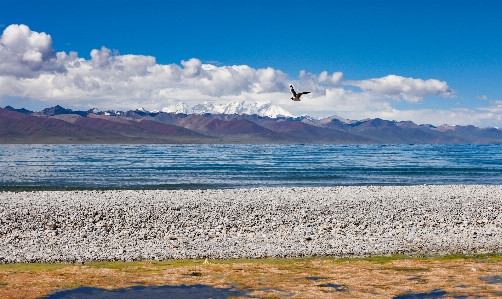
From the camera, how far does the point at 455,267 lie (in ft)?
56.3

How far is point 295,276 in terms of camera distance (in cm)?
1608

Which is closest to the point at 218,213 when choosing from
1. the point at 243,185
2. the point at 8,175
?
the point at 243,185

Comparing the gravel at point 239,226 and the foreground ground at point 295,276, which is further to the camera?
the gravel at point 239,226

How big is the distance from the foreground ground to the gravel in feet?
4.10

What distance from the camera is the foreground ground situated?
14.3 m

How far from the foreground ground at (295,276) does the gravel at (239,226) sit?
4.10 ft

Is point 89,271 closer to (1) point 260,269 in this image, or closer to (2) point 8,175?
(1) point 260,269

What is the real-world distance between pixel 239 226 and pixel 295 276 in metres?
8.45

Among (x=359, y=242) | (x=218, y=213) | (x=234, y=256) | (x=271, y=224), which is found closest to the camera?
(x=234, y=256)

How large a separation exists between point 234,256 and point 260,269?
7.68ft

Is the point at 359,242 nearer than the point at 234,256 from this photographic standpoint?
No

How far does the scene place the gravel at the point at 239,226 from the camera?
65.3 feet

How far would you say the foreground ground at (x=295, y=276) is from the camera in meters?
14.3

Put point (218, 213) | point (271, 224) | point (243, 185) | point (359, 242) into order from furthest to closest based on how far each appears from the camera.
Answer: point (243, 185), point (218, 213), point (271, 224), point (359, 242)
